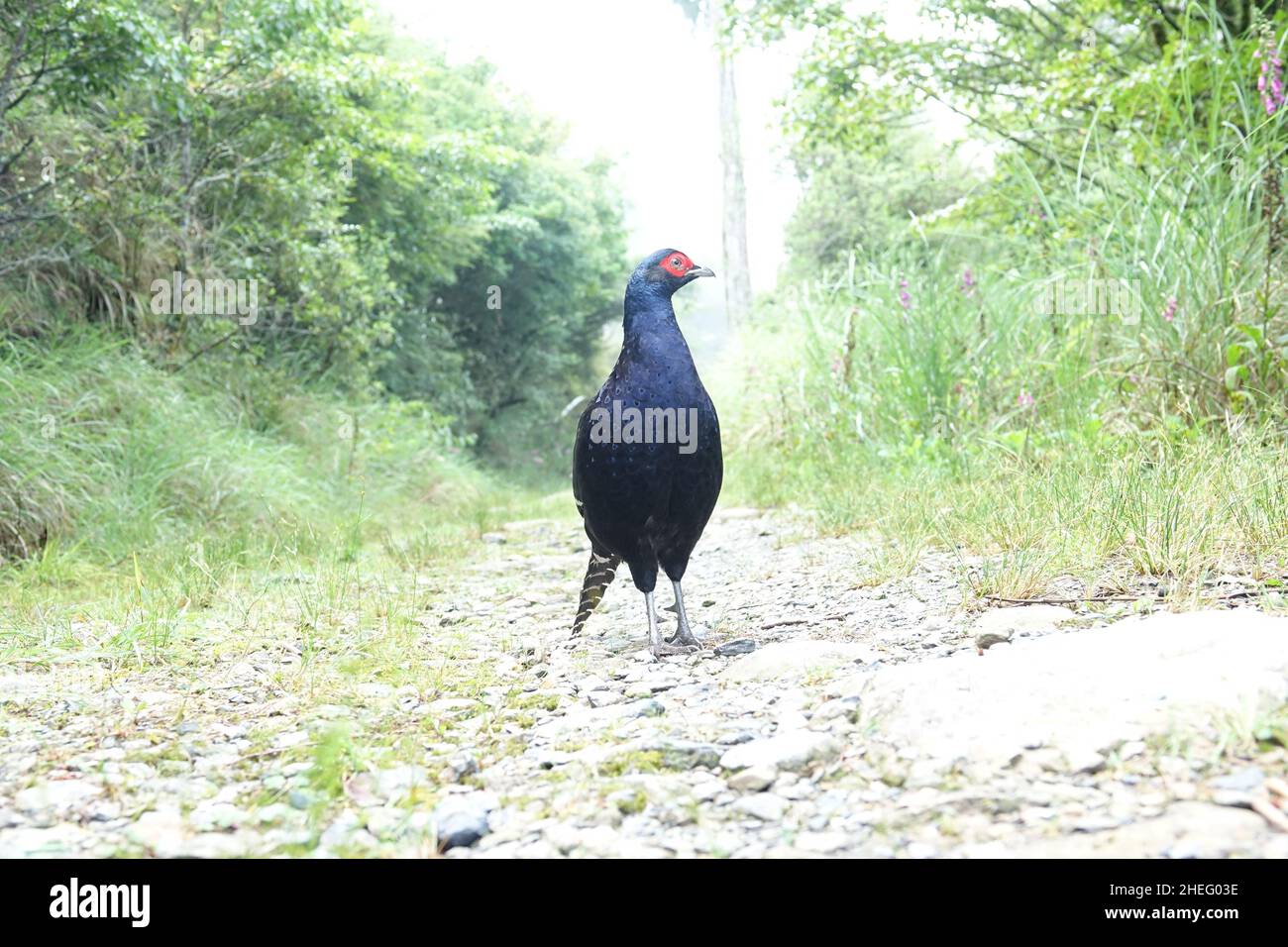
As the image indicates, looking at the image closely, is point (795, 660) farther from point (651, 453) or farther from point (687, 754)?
point (651, 453)

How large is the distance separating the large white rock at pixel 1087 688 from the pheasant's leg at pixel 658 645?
100cm

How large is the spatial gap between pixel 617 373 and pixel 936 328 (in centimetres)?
339

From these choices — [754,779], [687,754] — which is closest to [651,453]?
[687,754]

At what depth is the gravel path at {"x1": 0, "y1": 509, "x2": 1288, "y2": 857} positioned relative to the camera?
1586 mm

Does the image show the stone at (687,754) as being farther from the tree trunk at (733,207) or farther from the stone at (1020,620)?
the tree trunk at (733,207)

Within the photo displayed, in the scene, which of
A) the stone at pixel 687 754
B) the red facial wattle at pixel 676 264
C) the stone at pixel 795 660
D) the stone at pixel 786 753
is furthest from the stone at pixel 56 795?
the red facial wattle at pixel 676 264

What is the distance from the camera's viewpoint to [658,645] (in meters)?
3.14

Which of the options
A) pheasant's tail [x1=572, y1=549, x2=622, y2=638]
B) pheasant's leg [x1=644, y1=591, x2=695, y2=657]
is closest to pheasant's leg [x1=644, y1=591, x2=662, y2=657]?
pheasant's leg [x1=644, y1=591, x2=695, y2=657]

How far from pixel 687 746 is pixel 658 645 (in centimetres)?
114

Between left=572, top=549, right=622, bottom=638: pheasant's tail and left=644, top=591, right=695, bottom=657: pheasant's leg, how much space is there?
28 centimetres

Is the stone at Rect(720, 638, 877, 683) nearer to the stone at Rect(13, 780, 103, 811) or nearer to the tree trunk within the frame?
the stone at Rect(13, 780, 103, 811)

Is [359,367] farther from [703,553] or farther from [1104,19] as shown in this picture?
[1104,19]

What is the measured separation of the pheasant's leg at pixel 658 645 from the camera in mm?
3121

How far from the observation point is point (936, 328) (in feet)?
20.0
